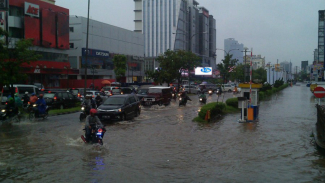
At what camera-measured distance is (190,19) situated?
120 meters

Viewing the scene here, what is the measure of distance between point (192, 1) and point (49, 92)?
339ft

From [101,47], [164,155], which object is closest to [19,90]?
[164,155]

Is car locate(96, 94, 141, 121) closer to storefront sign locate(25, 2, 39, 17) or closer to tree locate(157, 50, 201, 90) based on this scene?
storefront sign locate(25, 2, 39, 17)

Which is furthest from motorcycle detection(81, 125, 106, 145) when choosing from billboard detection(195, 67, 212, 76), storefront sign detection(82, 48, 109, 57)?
billboard detection(195, 67, 212, 76)

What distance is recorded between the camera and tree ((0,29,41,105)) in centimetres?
2188

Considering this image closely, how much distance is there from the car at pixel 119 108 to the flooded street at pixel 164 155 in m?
2.20

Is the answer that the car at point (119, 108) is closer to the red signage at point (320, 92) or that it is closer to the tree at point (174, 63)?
the red signage at point (320, 92)

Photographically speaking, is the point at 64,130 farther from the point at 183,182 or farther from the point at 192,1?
the point at 192,1

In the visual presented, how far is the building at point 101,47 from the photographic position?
64312mm

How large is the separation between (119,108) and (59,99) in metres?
8.78

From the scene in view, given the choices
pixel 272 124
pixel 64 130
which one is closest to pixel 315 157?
pixel 272 124

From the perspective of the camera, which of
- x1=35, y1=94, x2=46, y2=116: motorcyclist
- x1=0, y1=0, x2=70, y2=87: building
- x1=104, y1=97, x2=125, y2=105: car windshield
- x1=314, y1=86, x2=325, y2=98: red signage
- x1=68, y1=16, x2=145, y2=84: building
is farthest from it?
x1=68, y1=16, x2=145, y2=84: building

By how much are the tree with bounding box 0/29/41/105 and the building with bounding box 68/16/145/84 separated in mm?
33343

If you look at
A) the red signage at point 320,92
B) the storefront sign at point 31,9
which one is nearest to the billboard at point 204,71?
the storefront sign at point 31,9
